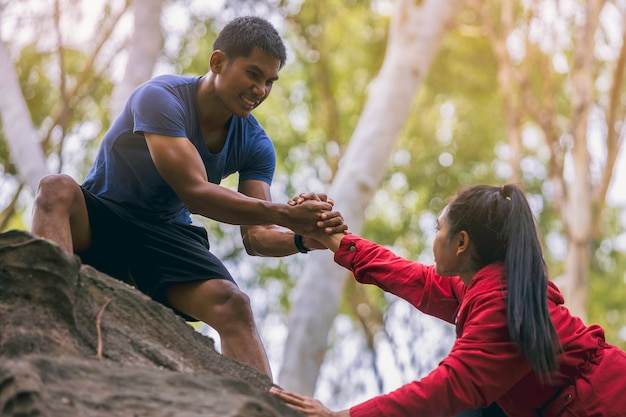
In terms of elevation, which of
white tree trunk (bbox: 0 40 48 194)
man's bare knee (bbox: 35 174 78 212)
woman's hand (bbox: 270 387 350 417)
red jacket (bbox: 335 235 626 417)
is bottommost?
woman's hand (bbox: 270 387 350 417)

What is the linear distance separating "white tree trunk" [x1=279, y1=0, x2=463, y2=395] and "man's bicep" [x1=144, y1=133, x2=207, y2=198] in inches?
228

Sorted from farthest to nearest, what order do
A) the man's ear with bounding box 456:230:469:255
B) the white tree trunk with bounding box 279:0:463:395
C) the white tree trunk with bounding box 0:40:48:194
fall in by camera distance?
the white tree trunk with bounding box 279:0:463:395 < the white tree trunk with bounding box 0:40:48:194 < the man's ear with bounding box 456:230:469:255

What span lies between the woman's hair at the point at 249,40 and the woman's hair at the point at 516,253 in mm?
1090

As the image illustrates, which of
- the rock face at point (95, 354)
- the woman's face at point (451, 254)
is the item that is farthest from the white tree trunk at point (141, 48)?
the rock face at point (95, 354)

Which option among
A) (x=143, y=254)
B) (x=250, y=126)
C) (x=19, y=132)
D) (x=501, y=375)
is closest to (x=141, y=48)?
(x=19, y=132)

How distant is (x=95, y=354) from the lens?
2627mm

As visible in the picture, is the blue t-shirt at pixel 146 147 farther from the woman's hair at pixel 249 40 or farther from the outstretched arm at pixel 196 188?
the woman's hair at pixel 249 40

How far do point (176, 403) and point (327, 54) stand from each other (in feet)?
47.8

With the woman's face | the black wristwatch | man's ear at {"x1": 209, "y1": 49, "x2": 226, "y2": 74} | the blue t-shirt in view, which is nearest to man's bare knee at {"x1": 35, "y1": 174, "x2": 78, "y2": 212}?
the blue t-shirt

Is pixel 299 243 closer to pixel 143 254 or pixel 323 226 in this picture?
pixel 323 226

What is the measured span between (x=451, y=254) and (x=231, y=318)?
2.94 ft

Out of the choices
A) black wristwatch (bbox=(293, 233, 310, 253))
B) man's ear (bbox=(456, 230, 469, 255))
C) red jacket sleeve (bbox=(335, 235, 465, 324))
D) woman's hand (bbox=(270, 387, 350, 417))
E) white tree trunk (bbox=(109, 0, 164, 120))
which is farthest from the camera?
white tree trunk (bbox=(109, 0, 164, 120))

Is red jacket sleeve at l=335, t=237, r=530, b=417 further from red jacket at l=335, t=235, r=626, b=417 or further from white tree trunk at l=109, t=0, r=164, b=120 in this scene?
white tree trunk at l=109, t=0, r=164, b=120

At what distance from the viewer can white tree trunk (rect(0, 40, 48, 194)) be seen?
8.68m
